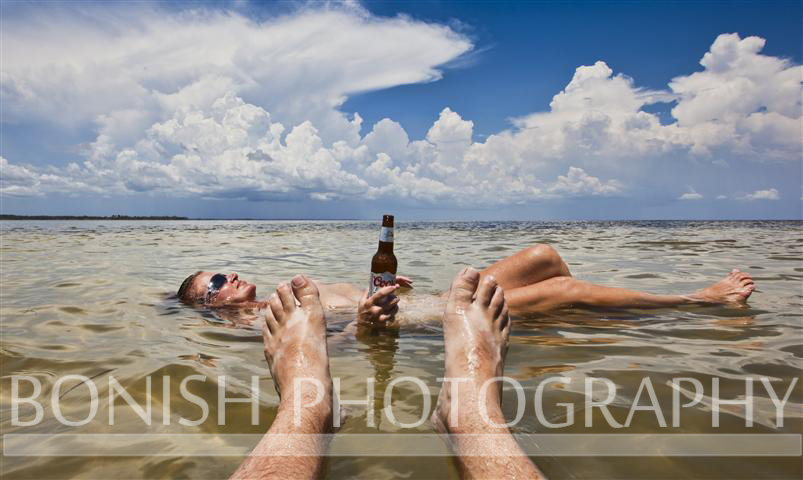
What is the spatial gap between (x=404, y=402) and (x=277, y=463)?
0.80m

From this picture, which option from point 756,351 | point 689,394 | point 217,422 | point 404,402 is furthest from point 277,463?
point 756,351

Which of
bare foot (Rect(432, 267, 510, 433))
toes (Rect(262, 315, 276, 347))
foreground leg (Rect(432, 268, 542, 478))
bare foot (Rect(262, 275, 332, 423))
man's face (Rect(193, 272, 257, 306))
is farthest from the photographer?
man's face (Rect(193, 272, 257, 306))

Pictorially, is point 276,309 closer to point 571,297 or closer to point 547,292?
point 547,292

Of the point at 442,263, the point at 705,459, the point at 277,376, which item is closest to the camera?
the point at 705,459

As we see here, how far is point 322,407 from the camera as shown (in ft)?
6.49

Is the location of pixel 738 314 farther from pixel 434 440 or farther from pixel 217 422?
pixel 217 422

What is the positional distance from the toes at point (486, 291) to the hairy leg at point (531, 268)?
127 cm

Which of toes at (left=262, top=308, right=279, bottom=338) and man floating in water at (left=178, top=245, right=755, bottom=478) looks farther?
toes at (left=262, top=308, right=279, bottom=338)

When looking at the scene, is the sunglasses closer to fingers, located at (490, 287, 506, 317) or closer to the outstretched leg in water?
the outstretched leg in water

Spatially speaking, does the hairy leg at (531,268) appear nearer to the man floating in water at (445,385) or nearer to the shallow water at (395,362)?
the shallow water at (395,362)

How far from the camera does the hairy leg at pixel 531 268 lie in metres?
4.14

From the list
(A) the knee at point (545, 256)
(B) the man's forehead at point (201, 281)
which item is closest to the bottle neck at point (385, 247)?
(A) the knee at point (545, 256)

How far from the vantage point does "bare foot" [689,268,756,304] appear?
420 cm

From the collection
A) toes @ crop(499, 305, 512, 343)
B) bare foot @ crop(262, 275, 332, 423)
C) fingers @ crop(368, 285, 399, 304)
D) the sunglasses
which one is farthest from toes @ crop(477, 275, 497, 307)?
the sunglasses
